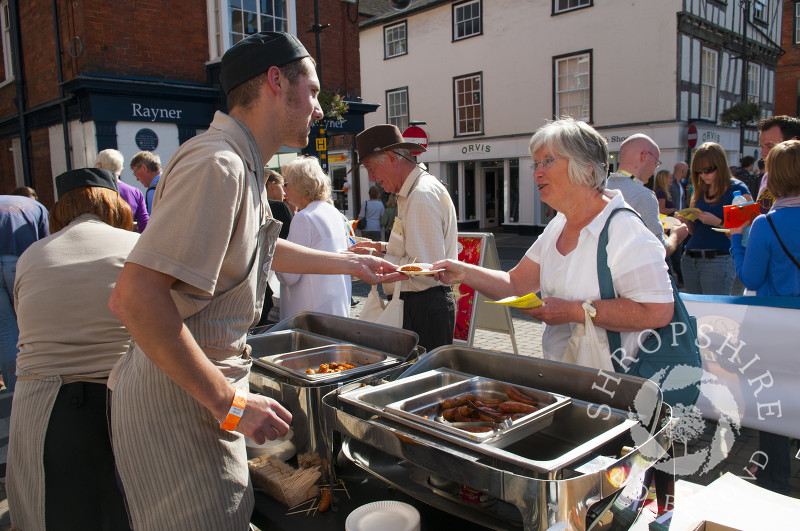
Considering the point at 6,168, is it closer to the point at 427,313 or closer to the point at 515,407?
the point at 427,313

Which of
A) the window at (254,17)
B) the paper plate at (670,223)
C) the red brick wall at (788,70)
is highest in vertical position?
the red brick wall at (788,70)

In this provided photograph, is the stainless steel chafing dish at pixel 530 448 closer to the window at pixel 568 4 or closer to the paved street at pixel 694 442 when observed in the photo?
the paved street at pixel 694 442

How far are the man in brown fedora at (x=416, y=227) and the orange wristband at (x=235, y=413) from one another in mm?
2238

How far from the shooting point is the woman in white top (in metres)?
3.96

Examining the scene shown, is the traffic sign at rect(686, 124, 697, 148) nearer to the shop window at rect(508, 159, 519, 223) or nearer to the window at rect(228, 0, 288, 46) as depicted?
the shop window at rect(508, 159, 519, 223)

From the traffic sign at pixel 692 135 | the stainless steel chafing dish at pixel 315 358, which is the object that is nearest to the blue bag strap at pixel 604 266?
the stainless steel chafing dish at pixel 315 358

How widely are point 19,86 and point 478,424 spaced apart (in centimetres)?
1512

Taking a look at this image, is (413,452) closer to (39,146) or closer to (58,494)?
(58,494)

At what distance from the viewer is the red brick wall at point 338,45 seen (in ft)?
43.5

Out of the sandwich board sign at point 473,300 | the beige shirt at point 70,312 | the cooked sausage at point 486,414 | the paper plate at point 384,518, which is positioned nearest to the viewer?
the paper plate at point 384,518

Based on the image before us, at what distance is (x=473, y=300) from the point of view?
213 inches

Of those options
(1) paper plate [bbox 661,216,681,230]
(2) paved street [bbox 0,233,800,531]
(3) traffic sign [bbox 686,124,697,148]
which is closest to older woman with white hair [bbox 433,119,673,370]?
(2) paved street [bbox 0,233,800,531]

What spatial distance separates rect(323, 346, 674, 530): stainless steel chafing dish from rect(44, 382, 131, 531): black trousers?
1113 mm

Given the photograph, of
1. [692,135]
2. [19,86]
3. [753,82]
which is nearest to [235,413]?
[19,86]
